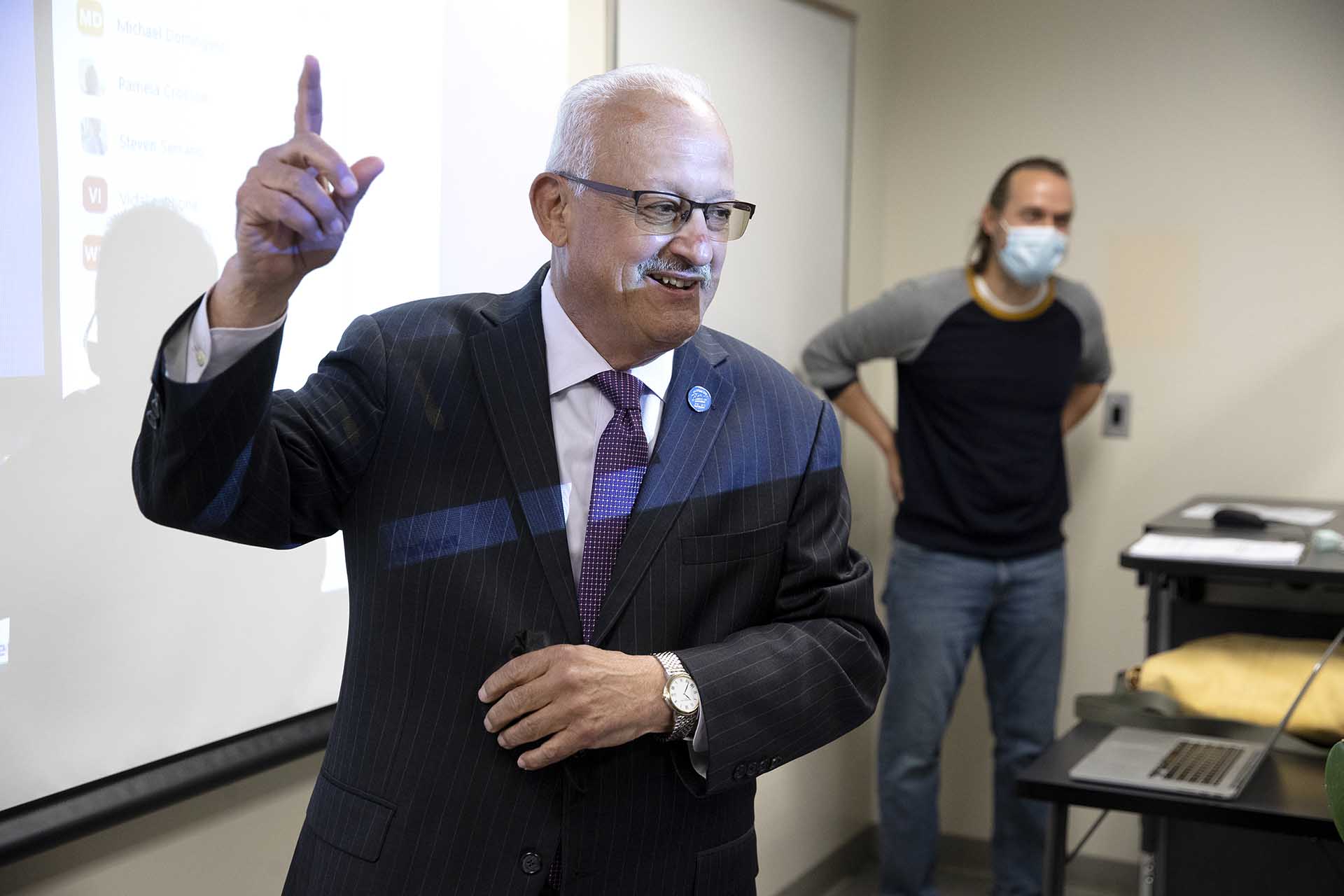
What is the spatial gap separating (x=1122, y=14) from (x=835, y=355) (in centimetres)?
125

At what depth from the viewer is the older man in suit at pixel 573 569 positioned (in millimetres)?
1174

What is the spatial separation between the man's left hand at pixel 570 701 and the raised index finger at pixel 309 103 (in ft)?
1.55

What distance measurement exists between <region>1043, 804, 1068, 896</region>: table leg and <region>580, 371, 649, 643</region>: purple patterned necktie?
110 centimetres

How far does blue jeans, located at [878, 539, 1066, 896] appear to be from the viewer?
2979 millimetres

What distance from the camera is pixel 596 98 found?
1.21m

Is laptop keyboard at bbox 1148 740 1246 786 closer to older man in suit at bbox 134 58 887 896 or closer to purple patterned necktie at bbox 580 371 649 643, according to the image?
older man in suit at bbox 134 58 887 896

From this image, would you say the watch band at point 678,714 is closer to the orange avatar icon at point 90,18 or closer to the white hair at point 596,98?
the white hair at point 596,98

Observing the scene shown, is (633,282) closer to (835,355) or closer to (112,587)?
(112,587)

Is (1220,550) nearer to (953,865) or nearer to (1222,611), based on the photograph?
(1222,611)

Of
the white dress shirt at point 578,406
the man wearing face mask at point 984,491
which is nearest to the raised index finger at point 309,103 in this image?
the white dress shirt at point 578,406

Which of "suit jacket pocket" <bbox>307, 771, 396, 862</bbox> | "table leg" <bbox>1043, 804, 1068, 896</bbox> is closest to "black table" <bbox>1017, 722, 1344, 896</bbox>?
"table leg" <bbox>1043, 804, 1068, 896</bbox>

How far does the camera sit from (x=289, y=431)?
43.2 inches

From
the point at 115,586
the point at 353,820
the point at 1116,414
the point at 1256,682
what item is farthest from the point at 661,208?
the point at 1116,414

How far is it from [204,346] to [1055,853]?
159 cm
